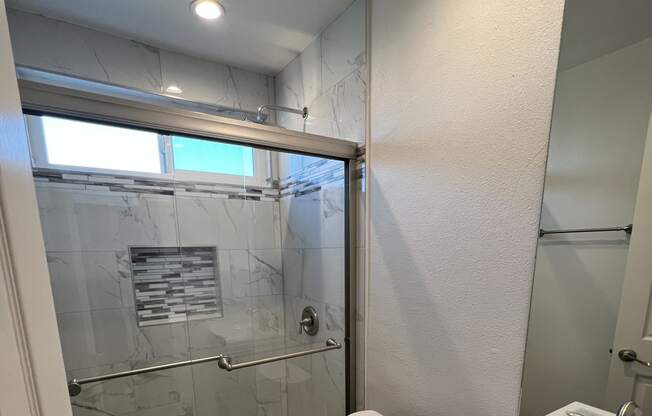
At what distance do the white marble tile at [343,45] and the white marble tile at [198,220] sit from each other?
1001 mm

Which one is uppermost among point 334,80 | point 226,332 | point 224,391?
point 334,80

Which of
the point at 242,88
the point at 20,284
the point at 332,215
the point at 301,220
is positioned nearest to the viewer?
the point at 20,284

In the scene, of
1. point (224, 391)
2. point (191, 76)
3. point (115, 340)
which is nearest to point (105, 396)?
point (115, 340)

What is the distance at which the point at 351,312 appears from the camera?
1.41 meters

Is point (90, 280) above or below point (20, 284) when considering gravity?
below

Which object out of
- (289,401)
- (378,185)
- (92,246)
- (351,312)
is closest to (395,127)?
(378,185)

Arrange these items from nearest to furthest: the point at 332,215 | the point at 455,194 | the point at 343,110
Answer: the point at 455,194, the point at 343,110, the point at 332,215

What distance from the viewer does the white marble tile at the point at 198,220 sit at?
5.42ft

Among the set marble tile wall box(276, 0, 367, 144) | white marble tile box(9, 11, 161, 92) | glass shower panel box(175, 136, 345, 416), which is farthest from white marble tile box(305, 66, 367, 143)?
white marble tile box(9, 11, 161, 92)

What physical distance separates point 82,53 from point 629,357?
242 cm

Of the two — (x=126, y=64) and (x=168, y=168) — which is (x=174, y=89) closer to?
(x=126, y=64)

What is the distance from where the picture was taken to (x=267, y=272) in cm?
184

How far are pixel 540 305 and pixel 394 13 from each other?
115 centimetres

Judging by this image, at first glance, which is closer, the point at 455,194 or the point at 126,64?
the point at 455,194
